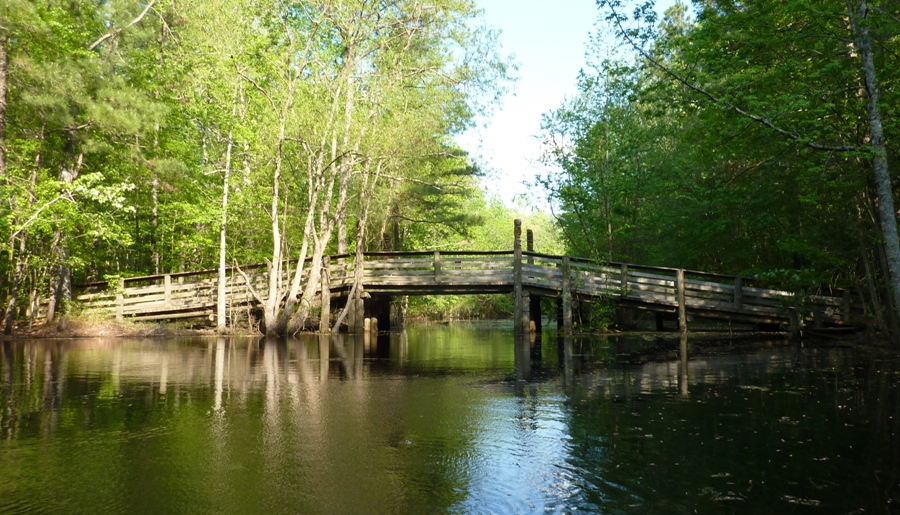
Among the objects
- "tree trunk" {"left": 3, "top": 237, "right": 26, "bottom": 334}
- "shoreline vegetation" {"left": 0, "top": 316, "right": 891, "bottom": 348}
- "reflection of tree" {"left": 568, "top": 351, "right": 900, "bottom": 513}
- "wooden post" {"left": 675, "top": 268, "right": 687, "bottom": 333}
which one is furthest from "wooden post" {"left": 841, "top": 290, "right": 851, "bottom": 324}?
"tree trunk" {"left": 3, "top": 237, "right": 26, "bottom": 334}

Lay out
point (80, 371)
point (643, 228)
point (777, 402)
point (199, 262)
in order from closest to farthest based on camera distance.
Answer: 1. point (777, 402)
2. point (80, 371)
3. point (643, 228)
4. point (199, 262)

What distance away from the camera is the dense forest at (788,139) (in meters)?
12.9

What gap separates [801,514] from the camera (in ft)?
12.5

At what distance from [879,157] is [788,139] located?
187cm

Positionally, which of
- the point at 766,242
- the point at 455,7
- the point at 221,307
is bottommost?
the point at 221,307

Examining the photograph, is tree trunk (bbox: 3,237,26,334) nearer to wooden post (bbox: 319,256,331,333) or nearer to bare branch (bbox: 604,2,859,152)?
wooden post (bbox: 319,256,331,333)

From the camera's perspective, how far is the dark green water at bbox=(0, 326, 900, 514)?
4113 millimetres

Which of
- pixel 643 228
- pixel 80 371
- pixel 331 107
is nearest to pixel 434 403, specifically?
pixel 80 371

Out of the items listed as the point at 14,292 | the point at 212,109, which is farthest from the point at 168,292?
the point at 212,109

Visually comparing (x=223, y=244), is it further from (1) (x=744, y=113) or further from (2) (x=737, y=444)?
(2) (x=737, y=444)

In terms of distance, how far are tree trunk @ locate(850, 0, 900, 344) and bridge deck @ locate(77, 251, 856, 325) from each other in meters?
6.33

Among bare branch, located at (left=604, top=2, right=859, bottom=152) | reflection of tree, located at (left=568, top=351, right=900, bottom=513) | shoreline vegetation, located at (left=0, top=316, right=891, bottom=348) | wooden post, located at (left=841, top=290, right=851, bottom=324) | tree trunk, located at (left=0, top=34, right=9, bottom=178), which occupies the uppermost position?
tree trunk, located at (left=0, top=34, right=9, bottom=178)

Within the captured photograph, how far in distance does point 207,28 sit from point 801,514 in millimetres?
21787

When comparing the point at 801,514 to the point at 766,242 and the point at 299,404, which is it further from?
the point at 766,242
